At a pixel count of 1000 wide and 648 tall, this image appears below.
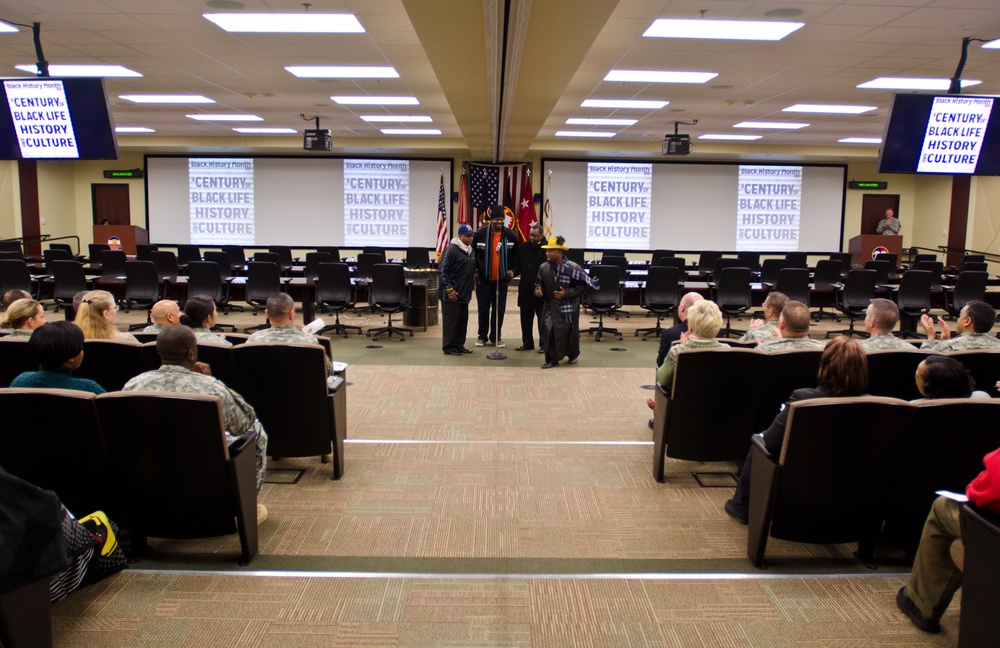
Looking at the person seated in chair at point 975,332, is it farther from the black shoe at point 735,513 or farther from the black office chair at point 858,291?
the black office chair at point 858,291

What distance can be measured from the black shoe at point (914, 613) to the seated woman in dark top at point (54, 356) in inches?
131

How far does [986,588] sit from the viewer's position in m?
2.17

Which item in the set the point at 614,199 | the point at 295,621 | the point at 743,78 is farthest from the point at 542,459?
the point at 614,199

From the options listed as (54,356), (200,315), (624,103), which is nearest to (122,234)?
(624,103)

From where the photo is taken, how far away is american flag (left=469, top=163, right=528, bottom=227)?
15914mm

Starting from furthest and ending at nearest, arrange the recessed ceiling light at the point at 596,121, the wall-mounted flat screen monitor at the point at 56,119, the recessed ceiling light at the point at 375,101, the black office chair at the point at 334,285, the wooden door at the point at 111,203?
the wooden door at the point at 111,203 → the recessed ceiling light at the point at 596,121 → the recessed ceiling light at the point at 375,101 → the black office chair at the point at 334,285 → the wall-mounted flat screen monitor at the point at 56,119

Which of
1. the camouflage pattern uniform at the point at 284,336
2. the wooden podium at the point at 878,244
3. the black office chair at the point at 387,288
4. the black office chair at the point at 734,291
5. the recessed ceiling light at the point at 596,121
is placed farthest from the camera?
the wooden podium at the point at 878,244

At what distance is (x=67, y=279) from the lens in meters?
9.96

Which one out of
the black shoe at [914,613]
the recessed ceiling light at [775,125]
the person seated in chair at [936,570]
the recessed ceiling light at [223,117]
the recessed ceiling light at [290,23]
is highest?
the recessed ceiling light at [775,125]

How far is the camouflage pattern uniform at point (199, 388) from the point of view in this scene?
2920 mm

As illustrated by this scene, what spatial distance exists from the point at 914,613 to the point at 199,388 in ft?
9.57

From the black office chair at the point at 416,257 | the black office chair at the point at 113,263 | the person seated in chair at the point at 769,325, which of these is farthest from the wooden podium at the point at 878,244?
the black office chair at the point at 113,263

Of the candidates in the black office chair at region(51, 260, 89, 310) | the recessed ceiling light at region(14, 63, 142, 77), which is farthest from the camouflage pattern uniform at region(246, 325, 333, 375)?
the black office chair at region(51, 260, 89, 310)

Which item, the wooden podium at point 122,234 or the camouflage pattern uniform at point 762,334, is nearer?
the camouflage pattern uniform at point 762,334
